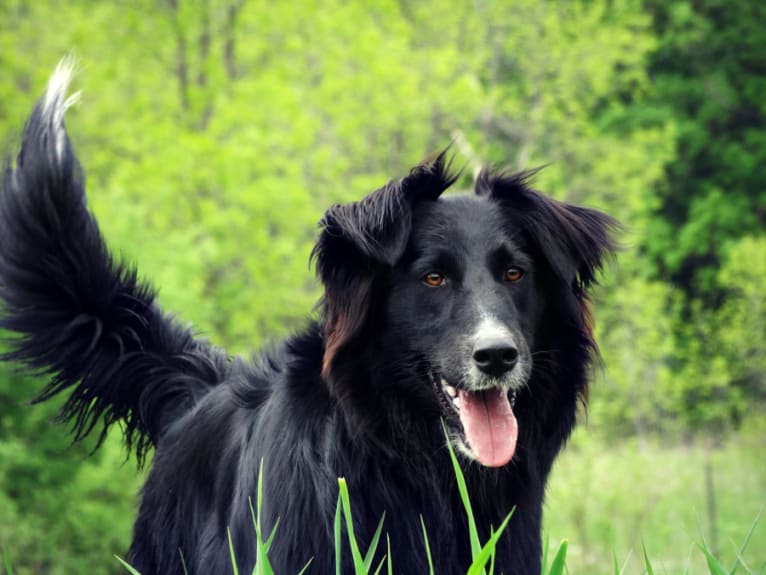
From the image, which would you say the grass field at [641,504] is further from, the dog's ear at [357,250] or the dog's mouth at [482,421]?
the dog's ear at [357,250]

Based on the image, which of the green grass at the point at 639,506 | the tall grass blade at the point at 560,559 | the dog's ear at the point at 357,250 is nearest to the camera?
the tall grass blade at the point at 560,559

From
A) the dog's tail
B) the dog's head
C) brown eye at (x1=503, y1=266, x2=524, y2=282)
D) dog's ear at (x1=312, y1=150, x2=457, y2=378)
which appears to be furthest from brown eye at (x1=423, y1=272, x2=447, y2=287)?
the dog's tail

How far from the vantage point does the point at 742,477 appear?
1747cm

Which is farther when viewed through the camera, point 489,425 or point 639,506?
point 639,506

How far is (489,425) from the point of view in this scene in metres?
3.41

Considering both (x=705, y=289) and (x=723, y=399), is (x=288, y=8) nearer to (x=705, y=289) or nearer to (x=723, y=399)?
(x=723, y=399)

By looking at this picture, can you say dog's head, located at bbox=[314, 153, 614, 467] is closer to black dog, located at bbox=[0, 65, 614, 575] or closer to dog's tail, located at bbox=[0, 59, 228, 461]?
black dog, located at bbox=[0, 65, 614, 575]

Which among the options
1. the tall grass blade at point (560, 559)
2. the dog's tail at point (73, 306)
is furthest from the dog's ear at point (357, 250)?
the tall grass blade at point (560, 559)

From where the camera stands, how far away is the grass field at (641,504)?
1163 cm

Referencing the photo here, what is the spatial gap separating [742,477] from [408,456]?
15.7 meters

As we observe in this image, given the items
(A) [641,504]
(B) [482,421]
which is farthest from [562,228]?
(A) [641,504]

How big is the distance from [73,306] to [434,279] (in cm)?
196

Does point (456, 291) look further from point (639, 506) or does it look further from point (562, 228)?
point (639, 506)

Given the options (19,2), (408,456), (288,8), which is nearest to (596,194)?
(288,8)
